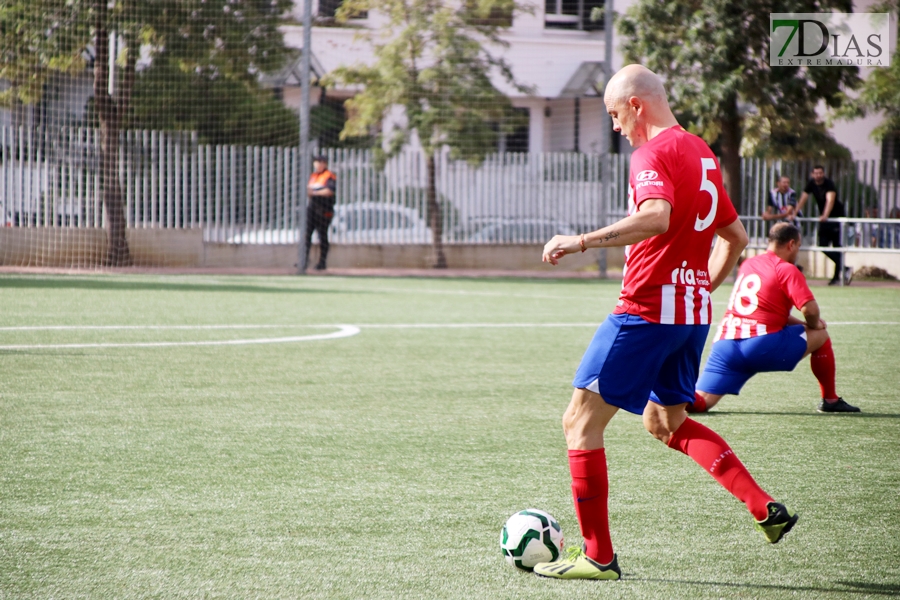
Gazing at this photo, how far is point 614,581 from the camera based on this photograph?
3.31 m

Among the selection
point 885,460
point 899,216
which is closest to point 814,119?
point 899,216

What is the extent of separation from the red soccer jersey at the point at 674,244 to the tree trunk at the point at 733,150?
17393 mm

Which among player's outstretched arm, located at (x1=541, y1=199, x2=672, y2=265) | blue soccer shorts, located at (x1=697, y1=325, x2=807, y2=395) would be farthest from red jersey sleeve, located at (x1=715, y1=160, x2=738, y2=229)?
blue soccer shorts, located at (x1=697, y1=325, x2=807, y2=395)

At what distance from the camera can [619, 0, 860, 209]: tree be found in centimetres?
1933

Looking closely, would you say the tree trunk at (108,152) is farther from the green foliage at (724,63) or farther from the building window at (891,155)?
the building window at (891,155)

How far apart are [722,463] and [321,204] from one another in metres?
16.6

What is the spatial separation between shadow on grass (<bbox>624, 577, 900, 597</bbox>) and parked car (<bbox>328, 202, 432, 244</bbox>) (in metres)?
18.3

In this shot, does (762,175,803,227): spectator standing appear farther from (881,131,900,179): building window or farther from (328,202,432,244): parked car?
(328,202,432,244): parked car

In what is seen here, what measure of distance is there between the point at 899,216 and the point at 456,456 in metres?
18.0

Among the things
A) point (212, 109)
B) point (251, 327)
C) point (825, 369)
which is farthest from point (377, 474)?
point (212, 109)

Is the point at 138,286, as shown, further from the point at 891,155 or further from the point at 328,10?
the point at 891,155

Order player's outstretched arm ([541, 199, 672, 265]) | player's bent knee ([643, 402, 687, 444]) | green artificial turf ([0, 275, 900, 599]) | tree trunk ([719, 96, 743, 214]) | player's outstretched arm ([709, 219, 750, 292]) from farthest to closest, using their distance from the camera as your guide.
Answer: tree trunk ([719, 96, 743, 214])
player's outstretched arm ([709, 219, 750, 292])
player's bent knee ([643, 402, 687, 444])
green artificial turf ([0, 275, 900, 599])
player's outstretched arm ([541, 199, 672, 265])

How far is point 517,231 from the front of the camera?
21984mm

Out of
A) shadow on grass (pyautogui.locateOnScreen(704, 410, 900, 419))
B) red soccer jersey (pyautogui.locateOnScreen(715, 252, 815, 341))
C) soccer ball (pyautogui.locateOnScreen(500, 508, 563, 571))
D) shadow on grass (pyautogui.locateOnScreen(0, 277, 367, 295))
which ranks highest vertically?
red soccer jersey (pyautogui.locateOnScreen(715, 252, 815, 341))
